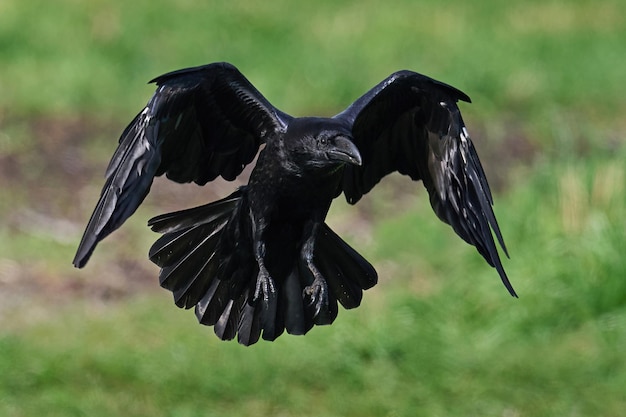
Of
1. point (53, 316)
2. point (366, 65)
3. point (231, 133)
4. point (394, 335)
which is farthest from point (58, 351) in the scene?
point (366, 65)

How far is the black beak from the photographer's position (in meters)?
4.69

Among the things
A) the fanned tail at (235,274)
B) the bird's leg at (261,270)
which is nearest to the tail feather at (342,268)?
the fanned tail at (235,274)

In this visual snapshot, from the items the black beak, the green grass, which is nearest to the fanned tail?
the black beak

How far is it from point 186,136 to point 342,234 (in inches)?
155

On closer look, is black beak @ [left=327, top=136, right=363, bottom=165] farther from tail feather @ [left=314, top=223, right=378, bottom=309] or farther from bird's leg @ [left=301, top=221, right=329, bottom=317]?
tail feather @ [left=314, top=223, right=378, bottom=309]

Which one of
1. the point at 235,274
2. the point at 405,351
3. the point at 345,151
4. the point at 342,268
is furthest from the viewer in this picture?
the point at 405,351

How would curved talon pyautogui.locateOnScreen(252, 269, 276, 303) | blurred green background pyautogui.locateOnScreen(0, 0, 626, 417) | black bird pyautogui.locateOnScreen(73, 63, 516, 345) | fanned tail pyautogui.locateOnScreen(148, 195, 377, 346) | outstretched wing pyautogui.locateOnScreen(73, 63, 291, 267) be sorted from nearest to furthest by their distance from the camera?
outstretched wing pyautogui.locateOnScreen(73, 63, 291, 267) → black bird pyautogui.locateOnScreen(73, 63, 516, 345) → curved talon pyautogui.locateOnScreen(252, 269, 276, 303) → fanned tail pyautogui.locateOnScreen(148, 195, 377, 346) → blurred green background pyautogui.locateOnScreen(0, 0, 626, 417)

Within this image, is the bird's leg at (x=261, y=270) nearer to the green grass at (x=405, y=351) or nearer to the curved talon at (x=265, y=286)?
the curved talon at (x=265, y=286)

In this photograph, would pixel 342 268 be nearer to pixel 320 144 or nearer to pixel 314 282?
pixel 314 282

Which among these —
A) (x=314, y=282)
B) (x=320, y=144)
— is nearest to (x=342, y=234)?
(x=314, y=282)

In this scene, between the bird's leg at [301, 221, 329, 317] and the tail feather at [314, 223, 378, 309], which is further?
the tail feather at [314, 223, 378, 309]

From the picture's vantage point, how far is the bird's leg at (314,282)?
199 inches

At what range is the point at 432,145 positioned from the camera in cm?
527

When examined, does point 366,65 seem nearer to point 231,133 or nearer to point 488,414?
point 488,414
